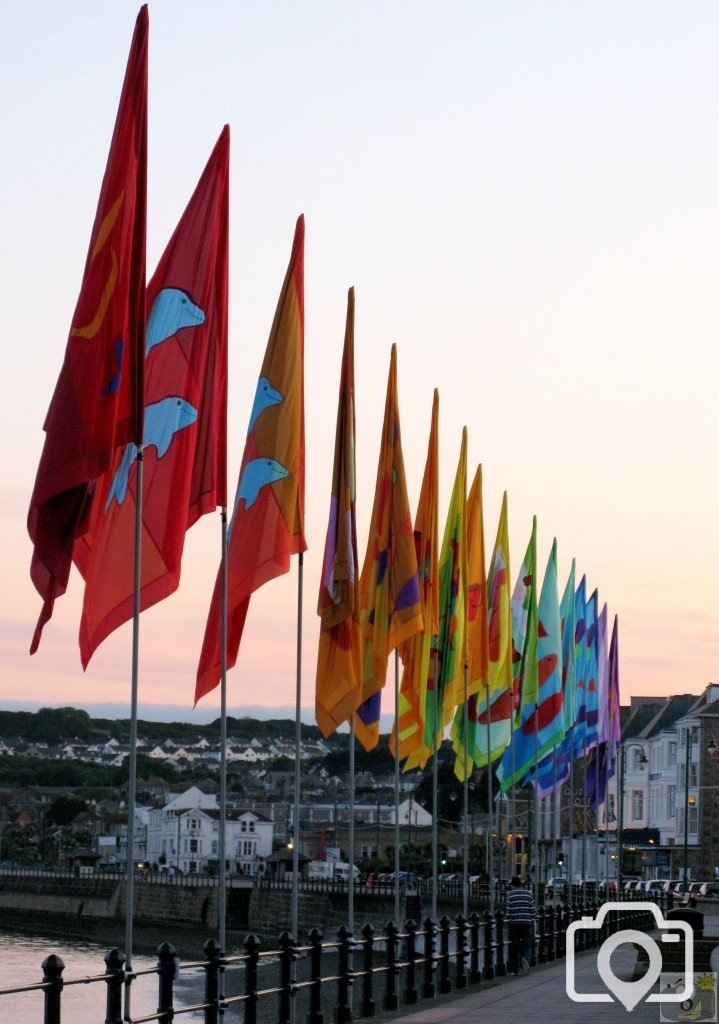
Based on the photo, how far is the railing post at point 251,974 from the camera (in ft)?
57.6

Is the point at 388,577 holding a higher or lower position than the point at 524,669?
higher

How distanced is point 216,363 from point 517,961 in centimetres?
1747

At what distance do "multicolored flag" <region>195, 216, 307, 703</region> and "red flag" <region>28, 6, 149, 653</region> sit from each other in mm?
3948

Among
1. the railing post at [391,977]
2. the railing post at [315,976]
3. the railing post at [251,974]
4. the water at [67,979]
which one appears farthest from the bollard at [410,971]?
the railing post at [251,974]

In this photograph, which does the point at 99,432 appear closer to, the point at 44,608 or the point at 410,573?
the point at 44,608

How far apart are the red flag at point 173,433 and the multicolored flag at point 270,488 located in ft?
5.35

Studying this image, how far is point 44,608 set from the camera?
666 inches

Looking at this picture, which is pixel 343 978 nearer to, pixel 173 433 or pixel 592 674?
pixel 173 433

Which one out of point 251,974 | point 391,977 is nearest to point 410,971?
point 391,977

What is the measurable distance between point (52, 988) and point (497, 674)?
29.5 m

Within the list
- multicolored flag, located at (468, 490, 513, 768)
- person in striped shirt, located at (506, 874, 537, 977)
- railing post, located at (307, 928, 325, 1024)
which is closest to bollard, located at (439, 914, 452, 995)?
person in striped shirt, located at (506, 874, 537, 977)

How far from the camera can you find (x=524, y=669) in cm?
4662

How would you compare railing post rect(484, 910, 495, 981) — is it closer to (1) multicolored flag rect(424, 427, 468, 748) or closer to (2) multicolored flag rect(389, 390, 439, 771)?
(2) multicolored flag rect(389, 390, 439, 771)

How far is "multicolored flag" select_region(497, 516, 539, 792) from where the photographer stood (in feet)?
149
